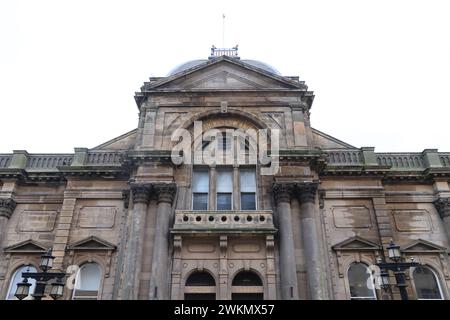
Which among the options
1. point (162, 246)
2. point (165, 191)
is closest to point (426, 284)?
point (162, 246)

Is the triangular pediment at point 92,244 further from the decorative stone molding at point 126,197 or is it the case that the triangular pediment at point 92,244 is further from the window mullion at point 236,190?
the window mullion at point 236,190

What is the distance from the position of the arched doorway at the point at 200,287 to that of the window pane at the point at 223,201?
11.3 feet

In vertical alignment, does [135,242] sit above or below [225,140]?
below

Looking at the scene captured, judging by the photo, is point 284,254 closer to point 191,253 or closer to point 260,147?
point 191,253

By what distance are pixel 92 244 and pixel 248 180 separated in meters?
8.66

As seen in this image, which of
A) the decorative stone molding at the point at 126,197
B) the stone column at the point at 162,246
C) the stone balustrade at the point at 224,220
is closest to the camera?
the stone column at the point at 162,246

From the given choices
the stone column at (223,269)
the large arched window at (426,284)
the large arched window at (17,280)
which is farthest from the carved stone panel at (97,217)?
the large arched window at (426,284)

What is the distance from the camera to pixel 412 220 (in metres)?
21.5

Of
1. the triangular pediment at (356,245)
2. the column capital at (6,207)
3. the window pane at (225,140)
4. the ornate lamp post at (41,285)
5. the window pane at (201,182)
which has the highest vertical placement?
the window pane at (225,140)

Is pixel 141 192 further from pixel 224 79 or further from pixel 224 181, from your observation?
pixel 224 79

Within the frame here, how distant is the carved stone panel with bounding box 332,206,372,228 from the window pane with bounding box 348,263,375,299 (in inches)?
80.9

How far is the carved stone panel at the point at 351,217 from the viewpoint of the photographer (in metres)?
20.5

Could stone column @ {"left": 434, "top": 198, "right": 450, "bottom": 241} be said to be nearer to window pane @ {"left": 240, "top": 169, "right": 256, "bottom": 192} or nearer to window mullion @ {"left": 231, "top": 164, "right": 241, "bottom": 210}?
window pane @ {"left": 240, "top": 169, "right": 256, "bottom": 192}
